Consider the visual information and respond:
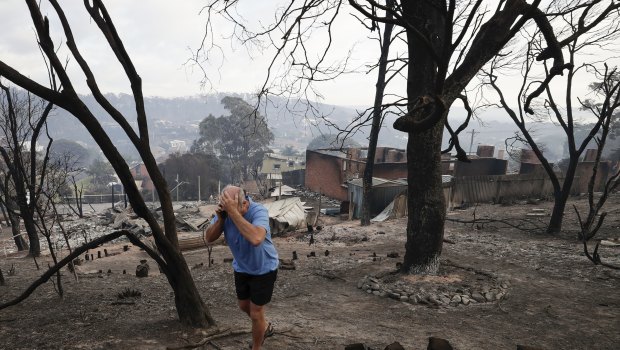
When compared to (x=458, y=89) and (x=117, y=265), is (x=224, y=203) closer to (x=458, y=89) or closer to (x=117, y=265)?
(x=458, y=89)

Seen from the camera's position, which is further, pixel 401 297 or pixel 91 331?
pixel 401 297

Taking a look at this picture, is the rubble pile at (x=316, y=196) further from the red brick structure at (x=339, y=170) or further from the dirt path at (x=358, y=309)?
the dirt path at (x=358, y=309)

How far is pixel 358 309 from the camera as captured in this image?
16.7ft

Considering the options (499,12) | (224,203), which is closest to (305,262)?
(224,203)

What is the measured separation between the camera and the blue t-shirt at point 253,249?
3.03m

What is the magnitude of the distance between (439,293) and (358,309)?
1.34 meters

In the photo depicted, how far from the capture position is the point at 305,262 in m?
7.73

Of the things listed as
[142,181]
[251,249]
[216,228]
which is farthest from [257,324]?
[142,181]

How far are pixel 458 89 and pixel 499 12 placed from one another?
45.6 inches

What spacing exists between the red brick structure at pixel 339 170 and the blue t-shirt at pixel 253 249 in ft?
76.2

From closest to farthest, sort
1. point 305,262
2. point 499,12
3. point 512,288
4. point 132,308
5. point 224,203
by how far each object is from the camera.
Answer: point 224,203 → point 132,308 → point 499,12 → point 512,288 → point 305,262

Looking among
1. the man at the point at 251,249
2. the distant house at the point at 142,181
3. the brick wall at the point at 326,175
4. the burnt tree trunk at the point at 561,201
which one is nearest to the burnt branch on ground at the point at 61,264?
the man at the point at 251,249

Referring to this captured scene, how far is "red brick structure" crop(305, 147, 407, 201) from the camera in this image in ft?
90.5

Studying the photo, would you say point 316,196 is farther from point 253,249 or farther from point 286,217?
point 253,249
